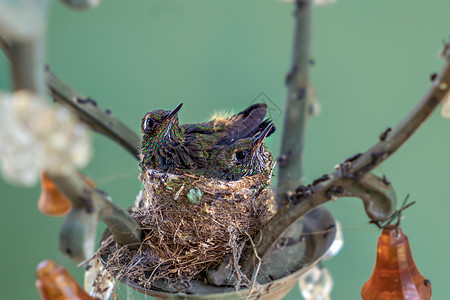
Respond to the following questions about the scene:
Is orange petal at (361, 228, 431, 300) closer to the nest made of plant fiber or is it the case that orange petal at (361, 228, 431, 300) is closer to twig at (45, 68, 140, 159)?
the nest made of plant fiber

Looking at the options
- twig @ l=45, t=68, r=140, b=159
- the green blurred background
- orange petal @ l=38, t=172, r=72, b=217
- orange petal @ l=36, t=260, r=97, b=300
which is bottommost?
orange petal @ l=36, t=260, r=97, b=300

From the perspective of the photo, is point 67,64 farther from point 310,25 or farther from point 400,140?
point 400,140

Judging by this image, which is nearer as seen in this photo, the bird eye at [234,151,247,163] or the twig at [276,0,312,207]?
the bird eye at [234,151,247,163]

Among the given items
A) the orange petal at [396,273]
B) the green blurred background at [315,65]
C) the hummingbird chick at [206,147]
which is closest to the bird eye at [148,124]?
A: the hummingbird chick at [206,147]

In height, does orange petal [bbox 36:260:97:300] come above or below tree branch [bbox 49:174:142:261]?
below

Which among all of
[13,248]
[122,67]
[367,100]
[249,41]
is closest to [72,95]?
[122,67]

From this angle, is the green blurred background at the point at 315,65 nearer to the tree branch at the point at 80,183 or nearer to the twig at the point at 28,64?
the tree branch at the point at 80,183

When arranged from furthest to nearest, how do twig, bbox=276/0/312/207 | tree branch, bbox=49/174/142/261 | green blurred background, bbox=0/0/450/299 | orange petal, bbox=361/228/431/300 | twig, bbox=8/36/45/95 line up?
green blurred background, bbox=0/0/450/299 < twig, bbox=276/0/312/207 < orange petal, bbox=361/228/431/300 < tree branch, bbox=49/174/142/261 < twig, bbox=8/36/45/95

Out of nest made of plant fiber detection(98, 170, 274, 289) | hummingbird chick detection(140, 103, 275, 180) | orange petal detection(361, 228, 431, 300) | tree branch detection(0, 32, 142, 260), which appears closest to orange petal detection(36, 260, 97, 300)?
tree branch detection(0, 32, 142, 260)
